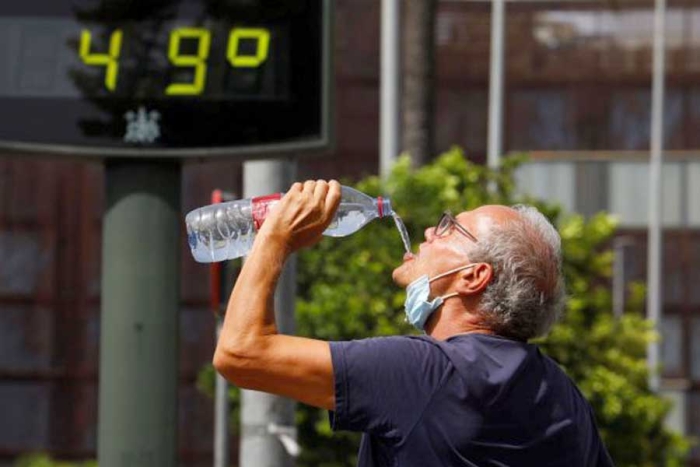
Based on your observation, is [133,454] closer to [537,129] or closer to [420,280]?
[420,280]

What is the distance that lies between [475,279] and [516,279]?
0.26ft

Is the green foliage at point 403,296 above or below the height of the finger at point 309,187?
below

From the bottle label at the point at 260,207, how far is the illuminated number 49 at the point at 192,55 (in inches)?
112

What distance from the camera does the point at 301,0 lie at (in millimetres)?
7535

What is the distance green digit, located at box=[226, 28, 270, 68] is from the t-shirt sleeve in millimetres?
3533

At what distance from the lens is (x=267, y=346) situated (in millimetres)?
3988

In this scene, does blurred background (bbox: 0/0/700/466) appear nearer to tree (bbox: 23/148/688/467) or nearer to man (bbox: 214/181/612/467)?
tree (bbox: 23/148/688/467)

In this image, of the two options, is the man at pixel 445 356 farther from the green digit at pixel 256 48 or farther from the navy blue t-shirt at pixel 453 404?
the green digit at pixel 256 48

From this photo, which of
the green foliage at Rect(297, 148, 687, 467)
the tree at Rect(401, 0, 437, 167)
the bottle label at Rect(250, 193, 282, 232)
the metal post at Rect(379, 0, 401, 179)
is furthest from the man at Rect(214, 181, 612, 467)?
the metal post at Rect(379, 0, 401, 179)

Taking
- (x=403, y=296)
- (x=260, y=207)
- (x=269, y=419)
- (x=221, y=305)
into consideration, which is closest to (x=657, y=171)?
(x=403, y=296)

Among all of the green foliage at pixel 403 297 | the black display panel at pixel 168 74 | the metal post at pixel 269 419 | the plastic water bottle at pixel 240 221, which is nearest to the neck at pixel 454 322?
the plastic water bottle at pixel 240 221

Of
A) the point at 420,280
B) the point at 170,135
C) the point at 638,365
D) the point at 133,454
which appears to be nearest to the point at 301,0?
the point at 170,135

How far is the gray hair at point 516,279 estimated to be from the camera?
4.21 meters

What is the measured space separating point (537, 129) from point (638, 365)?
73.1 ft
